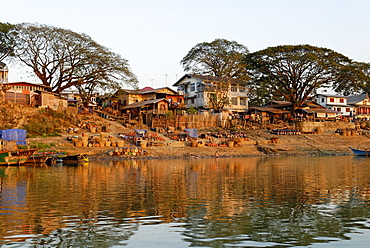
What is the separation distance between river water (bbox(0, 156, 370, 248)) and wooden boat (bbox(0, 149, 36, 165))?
47.3 feet

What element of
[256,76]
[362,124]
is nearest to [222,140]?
[256,76]

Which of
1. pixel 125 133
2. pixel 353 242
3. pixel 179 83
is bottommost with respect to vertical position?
pixel 353 242

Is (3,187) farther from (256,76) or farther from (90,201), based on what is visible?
(256,76)

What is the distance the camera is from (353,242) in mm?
10578

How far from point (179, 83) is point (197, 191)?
5928 centimetres

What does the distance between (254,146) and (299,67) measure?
2085 cm

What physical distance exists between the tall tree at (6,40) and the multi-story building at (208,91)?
1233 inches

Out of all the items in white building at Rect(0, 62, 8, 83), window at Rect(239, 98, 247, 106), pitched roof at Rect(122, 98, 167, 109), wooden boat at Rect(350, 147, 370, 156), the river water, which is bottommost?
the river water

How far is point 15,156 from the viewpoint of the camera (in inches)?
1487

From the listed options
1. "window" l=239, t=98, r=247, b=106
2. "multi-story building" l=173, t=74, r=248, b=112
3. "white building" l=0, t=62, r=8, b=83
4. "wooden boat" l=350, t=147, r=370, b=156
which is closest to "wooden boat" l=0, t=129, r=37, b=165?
"white building" l=0, t=62, r=8, b=83

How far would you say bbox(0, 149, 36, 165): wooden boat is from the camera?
37188mm

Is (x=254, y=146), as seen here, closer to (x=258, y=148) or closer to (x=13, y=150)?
(x=258, y=148)

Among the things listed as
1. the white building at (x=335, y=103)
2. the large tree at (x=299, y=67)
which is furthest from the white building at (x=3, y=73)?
the white building at (x=335, y=103)

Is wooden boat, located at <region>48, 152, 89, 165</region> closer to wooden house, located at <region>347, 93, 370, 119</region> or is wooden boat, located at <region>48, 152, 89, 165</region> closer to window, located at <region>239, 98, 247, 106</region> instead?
window, located at <region>239, 98, 247, 106</region>
